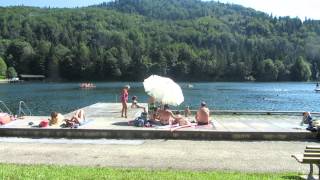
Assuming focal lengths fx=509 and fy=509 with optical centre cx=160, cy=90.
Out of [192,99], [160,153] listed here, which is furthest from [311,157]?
[192,99]

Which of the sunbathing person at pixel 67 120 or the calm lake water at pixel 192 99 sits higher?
the sunbathing person at pixel 67 120

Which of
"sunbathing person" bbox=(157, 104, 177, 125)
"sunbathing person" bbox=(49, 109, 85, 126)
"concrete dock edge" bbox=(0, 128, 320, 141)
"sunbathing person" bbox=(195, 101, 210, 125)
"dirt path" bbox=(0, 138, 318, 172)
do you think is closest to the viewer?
"dirt path" bbox=(0, 138, 318, 172)

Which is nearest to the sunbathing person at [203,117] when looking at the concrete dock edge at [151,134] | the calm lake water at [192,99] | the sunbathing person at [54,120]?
the concrete dock edge at [151,134]

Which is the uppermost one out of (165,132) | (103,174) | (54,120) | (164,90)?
(164,90)

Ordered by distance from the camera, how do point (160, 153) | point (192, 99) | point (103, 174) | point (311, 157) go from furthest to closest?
1. point (192, 99)
2. point (160, 153)
3. point (103, 174)
4. point (311, 157)

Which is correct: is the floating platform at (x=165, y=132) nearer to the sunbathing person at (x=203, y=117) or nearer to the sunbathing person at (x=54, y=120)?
the sunbathing person at (x=203, y=117)

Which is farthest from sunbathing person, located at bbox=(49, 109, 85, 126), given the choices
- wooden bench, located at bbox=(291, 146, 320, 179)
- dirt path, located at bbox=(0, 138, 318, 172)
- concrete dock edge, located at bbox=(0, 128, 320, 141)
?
wooden bench, located at bbox=(291, 146, 320, 179)

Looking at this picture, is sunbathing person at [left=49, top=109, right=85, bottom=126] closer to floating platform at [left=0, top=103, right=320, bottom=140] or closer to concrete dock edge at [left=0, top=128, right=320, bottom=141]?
floating platform at [left=0, top=103, right=320, bottom=140]

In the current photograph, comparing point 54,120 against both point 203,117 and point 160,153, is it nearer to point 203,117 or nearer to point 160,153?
point 203,117

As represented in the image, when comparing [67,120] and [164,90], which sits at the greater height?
[164,90]

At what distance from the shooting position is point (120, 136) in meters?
23.0

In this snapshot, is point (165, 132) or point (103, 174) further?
point (165, 132)

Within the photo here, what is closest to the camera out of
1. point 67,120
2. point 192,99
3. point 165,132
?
point 165,132

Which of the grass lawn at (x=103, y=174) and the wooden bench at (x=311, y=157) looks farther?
the wooden bench at (x=311, y=157)
